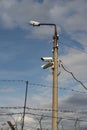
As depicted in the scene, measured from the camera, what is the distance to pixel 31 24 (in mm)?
23250

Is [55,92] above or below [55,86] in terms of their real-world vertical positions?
below

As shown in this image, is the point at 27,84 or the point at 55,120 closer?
the point at 55,120

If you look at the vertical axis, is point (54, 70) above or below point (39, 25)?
below

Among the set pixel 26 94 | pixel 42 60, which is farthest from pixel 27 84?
pixel 42 60

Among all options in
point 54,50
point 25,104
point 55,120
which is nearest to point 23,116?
point 25,104

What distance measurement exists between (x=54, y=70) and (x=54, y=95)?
1.35m

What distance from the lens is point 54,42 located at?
23578 millimetres

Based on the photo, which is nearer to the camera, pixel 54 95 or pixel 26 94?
pixel 54 95

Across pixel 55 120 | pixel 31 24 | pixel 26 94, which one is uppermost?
pixel 31 24

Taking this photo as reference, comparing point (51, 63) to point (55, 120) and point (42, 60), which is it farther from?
point (55, 120)

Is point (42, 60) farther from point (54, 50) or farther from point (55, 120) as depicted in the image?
point (55, 120)

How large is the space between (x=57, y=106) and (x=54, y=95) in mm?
612

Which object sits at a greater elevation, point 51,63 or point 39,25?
point 39,25

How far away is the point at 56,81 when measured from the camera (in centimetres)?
2259
